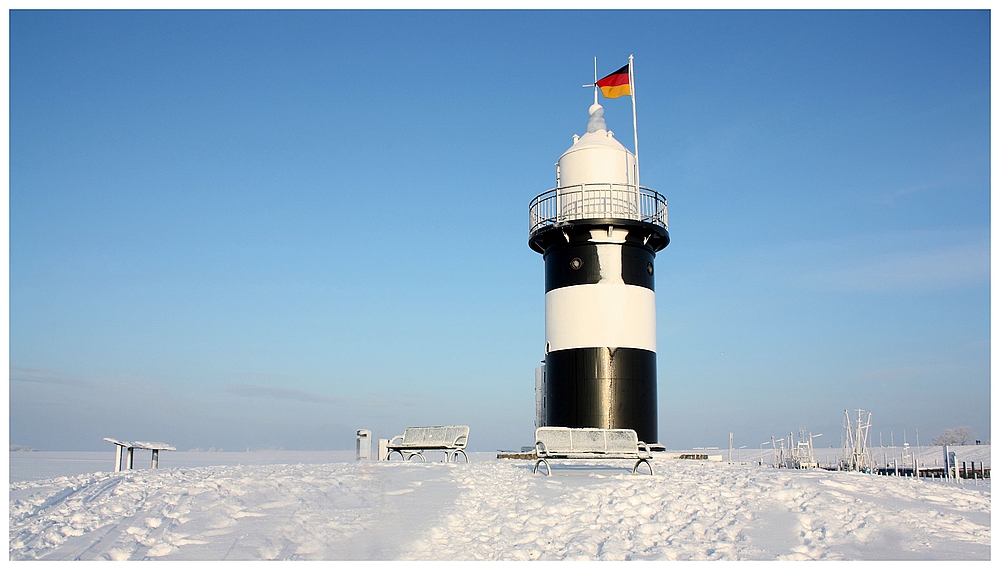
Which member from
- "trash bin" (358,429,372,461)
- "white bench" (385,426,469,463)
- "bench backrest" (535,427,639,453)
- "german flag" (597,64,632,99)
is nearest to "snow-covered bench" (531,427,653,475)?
"bench backrest" (535,427,639,453)

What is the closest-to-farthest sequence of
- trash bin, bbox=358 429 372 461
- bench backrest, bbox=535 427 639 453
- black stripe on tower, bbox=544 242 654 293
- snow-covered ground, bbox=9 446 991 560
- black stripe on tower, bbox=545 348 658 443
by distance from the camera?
snow-covered ground, bbox=9 446 991 560, bench backrest, bbox=535 427 639 453, trash bin, bbox=358 429 372 461, black stripe on tower, bbox=545 348 658 443, black stripe on tower, bbox=544 242 654 293

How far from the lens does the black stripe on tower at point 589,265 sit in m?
18.4

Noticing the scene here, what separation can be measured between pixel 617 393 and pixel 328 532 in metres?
10.7

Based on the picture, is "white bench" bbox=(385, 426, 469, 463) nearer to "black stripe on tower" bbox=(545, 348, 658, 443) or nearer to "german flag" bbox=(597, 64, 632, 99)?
"black stripe on tower" bbox=(545, 348, 658, 443)

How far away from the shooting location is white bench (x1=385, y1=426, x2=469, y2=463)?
1688cm

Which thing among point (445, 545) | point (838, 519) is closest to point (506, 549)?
point (445, 545)

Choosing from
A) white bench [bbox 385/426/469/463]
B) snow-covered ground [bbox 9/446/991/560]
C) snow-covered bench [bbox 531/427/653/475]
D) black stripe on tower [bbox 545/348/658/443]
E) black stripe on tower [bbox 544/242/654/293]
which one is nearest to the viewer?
snow-covered ground [bbox 9/446/991/560]

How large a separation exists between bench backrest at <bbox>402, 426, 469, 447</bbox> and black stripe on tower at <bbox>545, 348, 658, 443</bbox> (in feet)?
8.84

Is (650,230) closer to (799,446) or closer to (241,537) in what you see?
(241,537)

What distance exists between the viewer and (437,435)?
17.4 metres

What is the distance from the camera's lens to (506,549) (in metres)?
8.02

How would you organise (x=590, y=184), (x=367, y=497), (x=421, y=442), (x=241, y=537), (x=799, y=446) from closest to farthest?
(x=241, y=537) → (x=367, y=497) → (x=421, y=442) → (x=590, y=184) → (x=799, y=446)

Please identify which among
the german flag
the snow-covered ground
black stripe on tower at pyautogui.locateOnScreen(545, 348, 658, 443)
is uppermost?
the german flag

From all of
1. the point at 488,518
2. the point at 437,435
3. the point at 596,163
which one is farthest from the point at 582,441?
the point at 596,163
